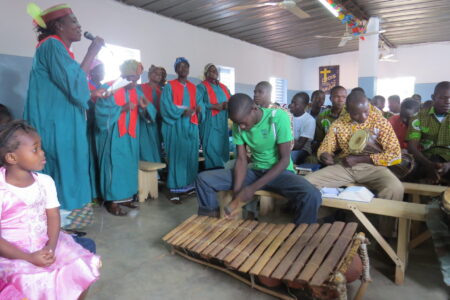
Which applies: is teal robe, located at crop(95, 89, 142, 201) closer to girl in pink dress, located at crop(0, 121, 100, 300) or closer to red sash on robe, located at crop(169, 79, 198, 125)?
red sash on robe, located at crop(169, 79, 198, 125)

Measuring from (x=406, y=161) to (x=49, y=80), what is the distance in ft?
10.3

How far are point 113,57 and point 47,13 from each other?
318 cm

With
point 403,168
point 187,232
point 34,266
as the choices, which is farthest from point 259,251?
point 403,168

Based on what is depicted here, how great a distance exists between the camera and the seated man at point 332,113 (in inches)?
143

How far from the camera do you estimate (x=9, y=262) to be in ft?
4.48

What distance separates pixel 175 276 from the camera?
2223 mm

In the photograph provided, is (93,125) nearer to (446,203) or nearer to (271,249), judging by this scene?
(271,249)

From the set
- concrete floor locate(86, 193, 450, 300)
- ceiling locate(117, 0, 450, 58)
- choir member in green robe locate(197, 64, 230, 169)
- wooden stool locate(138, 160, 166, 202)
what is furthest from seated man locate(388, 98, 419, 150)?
ceiling locate(117, 0, 450, 58)

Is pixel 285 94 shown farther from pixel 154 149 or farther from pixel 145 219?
pixel 145 219

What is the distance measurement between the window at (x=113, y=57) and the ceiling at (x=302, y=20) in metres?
0.89

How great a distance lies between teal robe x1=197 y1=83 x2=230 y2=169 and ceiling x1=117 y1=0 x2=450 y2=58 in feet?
9.05

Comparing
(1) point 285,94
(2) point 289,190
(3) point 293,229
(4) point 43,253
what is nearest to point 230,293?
(3) point 293,229

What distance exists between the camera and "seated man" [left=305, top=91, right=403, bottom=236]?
270 cm

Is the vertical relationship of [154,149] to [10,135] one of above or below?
below
